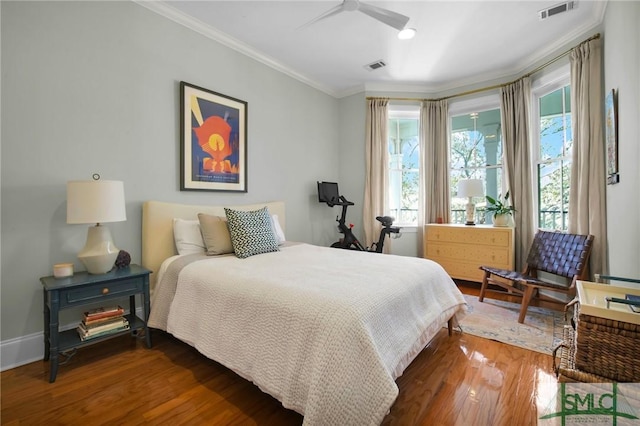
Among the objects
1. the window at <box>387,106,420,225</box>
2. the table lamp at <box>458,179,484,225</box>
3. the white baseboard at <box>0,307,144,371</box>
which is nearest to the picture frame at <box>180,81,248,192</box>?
the white baseboard at <box>0,307,144,371</box>

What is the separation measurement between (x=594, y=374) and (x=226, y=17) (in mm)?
3672

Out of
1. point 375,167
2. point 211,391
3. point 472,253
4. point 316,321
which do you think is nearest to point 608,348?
point 316,321

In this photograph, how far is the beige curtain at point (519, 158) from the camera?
3.61 metres

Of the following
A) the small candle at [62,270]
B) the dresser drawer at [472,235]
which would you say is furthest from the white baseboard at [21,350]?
the dresser drawer at [472,235]

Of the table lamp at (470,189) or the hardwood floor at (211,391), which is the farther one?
the table lamp at (470,189)

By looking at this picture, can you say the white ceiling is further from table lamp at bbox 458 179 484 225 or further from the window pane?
table lamp at bbox 458 179 484 225

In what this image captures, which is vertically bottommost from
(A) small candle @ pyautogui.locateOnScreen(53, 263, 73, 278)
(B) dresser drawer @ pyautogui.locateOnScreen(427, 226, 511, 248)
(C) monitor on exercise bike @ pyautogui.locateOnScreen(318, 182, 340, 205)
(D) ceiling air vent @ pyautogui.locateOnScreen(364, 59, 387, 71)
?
(A) small candle @ pyautogui.locateOnScreen(53, 263, 73, 278)

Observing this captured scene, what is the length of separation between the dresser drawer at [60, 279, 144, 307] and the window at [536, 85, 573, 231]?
14.4ft

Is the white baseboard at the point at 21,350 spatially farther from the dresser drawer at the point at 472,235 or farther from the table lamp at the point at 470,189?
the table lamp at the point at 470,189

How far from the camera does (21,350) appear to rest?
1.94 m

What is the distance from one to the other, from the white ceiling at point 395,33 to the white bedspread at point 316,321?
91.2 inches

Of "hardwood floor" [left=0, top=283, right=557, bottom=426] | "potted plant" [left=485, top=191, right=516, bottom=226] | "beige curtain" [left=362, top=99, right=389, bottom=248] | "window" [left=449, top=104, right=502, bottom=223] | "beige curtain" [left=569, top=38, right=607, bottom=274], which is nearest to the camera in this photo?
"hardwood floor" [left=0, top=283, right=557, bottom=426]

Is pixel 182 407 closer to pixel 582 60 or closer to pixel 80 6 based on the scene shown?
pixel 80 6

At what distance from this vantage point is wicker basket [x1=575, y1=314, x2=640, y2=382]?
1158mm
